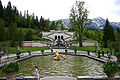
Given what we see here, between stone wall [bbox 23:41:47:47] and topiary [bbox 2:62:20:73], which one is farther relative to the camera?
stone wall [bbox 23:41:47:47]

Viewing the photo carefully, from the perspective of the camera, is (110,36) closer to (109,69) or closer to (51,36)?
(51,36)

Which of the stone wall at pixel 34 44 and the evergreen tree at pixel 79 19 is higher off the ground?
the evergreen tree at pixel 79 19

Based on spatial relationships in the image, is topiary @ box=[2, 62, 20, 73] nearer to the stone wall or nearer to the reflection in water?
the reflection in water

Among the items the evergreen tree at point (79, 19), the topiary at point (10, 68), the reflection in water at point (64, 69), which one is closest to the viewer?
the topiary at point (10, 68)

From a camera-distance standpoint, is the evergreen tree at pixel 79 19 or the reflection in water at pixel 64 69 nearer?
the reflection in water at pixel 64 69

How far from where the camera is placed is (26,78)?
914cm

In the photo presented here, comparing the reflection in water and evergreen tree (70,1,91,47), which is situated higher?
evergreen tree (70,1,91,47)

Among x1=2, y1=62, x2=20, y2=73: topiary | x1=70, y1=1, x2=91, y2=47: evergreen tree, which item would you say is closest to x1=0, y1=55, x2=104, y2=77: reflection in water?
x1=2, y1=62, x2=20, y2=73: topiary

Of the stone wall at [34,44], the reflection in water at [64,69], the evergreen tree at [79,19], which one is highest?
the evergreen tree at [79,19]

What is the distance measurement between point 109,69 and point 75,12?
38.7m

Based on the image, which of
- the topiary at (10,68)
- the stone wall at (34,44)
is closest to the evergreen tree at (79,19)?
the stone wall at (34,44)

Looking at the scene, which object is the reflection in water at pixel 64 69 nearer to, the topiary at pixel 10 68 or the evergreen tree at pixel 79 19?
the topiary at pixel 10 68

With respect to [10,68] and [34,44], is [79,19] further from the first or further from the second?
[10,68]

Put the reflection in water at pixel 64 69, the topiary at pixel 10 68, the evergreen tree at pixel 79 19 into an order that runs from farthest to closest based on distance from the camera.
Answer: the evergreen tree at pixel 79 19 < the reflection in water at pixel 64 69 < the topiary at pixel 10 68
